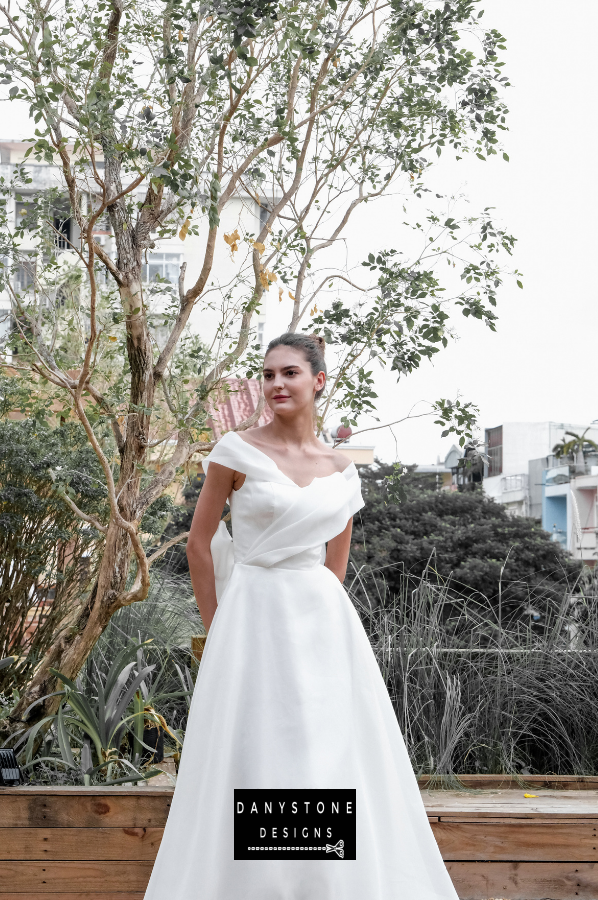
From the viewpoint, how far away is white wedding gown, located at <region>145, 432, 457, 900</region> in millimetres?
2104

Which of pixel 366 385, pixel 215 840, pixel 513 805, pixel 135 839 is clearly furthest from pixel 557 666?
pixel 215 840

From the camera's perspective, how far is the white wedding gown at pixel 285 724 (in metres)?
2.10

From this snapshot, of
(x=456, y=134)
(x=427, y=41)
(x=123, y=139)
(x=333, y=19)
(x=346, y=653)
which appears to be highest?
(x=333, y=19)

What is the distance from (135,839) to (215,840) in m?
1.05

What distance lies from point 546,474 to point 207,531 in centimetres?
3723

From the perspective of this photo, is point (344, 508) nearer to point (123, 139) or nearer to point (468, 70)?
point (123, 139)

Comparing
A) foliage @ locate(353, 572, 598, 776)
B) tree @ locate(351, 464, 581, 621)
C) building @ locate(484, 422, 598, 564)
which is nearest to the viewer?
foliage @ locate(353, 572, 598, 776)

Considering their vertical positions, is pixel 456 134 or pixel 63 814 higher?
pixel 456 134

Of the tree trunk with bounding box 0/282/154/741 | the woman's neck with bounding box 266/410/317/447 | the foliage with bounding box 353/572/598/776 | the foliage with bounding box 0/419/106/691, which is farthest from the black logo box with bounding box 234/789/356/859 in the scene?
the foliage with bounding box 0/419/106/691

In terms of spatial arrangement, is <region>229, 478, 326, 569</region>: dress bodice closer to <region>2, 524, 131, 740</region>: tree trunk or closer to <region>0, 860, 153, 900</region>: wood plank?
<region>2, 524, 131, 740</region>: tree trunk

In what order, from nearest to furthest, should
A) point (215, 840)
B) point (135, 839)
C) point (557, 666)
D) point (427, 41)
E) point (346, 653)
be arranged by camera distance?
point (215, 840)
point (346, 653)
point (135, 839)
point (427, 41)
point (557, 666)

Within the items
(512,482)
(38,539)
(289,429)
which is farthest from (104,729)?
(512,482)

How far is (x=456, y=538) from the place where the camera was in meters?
17.8

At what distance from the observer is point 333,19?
4.12 m
